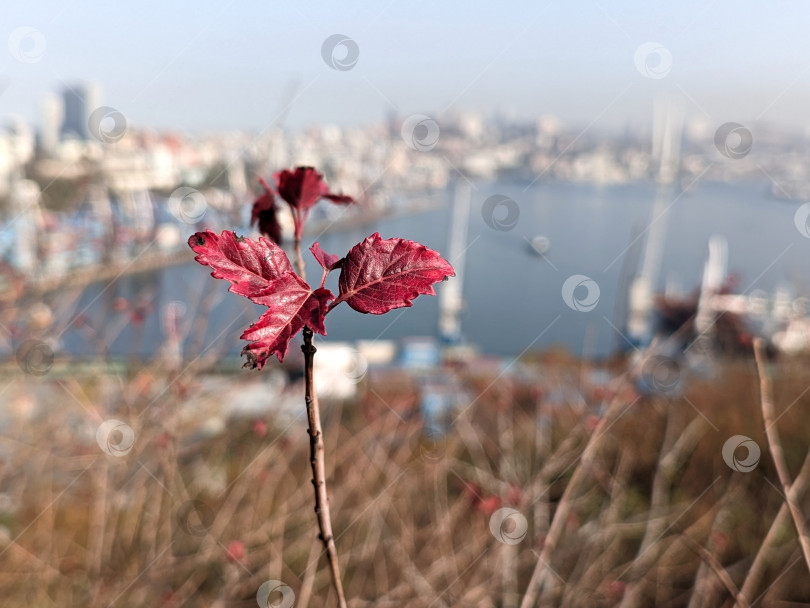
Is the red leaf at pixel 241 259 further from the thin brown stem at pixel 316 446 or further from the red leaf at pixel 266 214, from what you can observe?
the red leaf at pixel 266 214

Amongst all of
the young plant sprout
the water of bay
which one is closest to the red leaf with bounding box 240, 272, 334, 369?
the young plant sprout

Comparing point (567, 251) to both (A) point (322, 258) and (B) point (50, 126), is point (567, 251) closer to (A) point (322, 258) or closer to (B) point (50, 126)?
(B) point (50, 126)

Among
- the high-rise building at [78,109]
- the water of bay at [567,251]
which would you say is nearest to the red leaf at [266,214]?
the water of bay at [567,251]

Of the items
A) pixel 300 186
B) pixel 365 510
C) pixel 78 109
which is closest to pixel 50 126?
pixel 78 109

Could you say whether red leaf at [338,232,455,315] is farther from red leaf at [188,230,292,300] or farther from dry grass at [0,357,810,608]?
dry grass at [0,357,810,608]

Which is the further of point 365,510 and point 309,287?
point 365,510

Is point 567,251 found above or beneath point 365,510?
above
